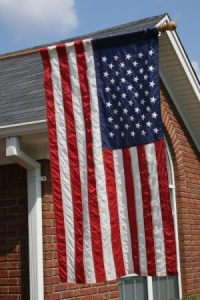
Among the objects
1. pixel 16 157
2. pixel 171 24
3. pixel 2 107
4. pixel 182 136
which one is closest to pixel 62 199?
pixel 16 157

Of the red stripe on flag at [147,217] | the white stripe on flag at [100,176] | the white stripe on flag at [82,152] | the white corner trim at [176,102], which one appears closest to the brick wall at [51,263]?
the white stripe on flag at [82,152]

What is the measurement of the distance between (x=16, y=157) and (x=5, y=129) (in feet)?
1.25

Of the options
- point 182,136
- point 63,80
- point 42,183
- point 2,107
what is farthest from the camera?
point 182,136

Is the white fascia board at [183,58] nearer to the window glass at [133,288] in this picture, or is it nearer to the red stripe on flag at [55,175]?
the red stripe on flag at [55,175]

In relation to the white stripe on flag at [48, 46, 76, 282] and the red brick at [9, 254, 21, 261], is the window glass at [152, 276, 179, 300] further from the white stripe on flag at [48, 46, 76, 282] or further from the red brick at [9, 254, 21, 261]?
the white stripe on flag at [48, 46, 76, 282]

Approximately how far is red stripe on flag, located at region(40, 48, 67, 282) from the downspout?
130cm

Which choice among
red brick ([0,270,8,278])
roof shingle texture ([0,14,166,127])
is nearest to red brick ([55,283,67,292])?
red brick ([0,270,8,278])

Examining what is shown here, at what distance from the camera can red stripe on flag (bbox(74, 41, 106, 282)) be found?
192 inches

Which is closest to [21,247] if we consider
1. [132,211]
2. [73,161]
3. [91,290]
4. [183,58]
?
[91,290]

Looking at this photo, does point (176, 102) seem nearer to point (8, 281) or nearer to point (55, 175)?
point (8, 281)

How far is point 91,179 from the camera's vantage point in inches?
197

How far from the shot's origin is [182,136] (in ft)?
32.3

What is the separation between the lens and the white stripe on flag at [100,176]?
16.0 feet

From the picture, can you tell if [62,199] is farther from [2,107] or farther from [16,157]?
[2,107]
